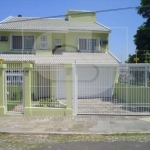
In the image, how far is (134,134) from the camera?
7715mm

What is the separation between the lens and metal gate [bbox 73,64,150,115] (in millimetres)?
10852

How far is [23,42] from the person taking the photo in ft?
A: 67.5

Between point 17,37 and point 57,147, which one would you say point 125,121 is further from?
point 17,37

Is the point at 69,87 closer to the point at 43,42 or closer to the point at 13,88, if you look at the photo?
the point at 13,88

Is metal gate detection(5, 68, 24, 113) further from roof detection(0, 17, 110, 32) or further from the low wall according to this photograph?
roof detection(0, 17, 110, 32)

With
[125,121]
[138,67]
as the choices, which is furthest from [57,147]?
[138,67]

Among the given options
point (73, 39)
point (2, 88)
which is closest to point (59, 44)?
point (73, 39)

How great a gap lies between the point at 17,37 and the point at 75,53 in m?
5.40

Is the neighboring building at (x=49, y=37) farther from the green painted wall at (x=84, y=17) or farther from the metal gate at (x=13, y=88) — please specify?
the metal gate at (x=13, y=88)

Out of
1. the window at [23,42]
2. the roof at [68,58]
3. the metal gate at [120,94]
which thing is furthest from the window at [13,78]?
the window at [23,42]

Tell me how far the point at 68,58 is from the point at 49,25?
4.42 metres

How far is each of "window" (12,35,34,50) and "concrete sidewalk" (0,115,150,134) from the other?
11275 millimetres

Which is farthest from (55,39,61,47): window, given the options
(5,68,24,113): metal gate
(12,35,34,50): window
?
(5,68,24,113): metal gate

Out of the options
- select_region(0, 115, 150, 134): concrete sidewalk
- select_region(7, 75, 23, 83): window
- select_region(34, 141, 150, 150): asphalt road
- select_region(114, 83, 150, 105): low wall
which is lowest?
select_region(34, 141, 150, 150): asphalt road
